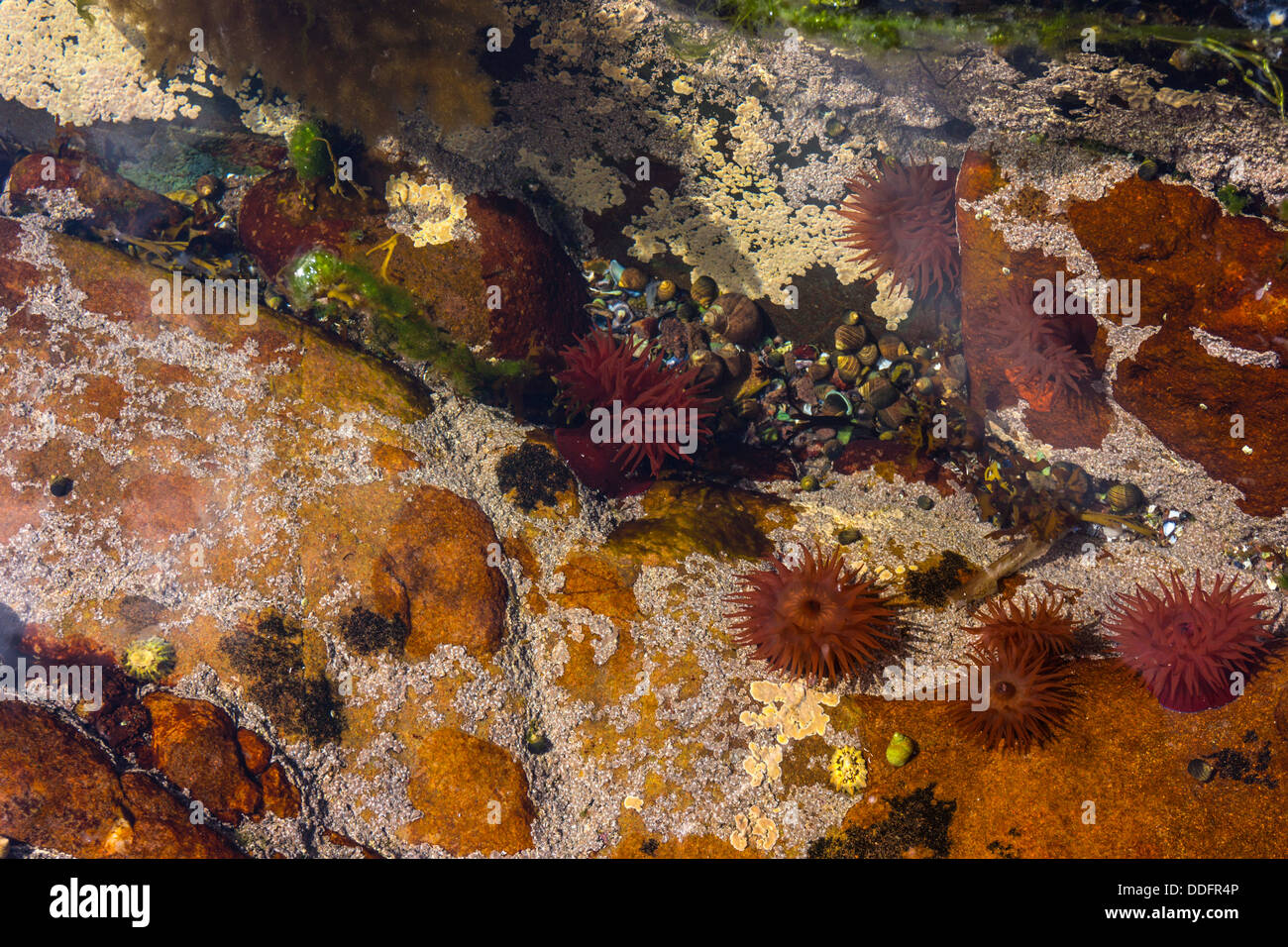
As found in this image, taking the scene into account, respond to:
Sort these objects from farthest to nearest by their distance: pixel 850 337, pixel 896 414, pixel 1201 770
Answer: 1. pixel 850 337
2. pixel 896 414
3. pixel 1201 770

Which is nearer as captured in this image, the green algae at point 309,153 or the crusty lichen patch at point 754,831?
the crusty lichen patch at point 754,831

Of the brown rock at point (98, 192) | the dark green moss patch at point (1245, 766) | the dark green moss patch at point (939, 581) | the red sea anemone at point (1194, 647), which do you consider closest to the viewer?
the dark green moss patch at point (1245, 766)

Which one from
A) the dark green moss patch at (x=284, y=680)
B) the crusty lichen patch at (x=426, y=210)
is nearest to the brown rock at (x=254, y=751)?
the dark green moss patch at (x=284, y=680)

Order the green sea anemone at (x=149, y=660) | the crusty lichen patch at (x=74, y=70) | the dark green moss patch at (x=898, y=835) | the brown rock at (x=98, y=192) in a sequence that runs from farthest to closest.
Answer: the crusty lichen patch at (x=74, y=70) → the brown rock at (x=98, y=192) → the green sea anemone at (x=149, y=660) → the dark green moss patch at (x=898, y=835)

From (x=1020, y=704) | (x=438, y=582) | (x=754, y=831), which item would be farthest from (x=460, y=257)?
(x=1020, y=704)

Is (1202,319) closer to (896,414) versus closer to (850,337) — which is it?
(896,414)

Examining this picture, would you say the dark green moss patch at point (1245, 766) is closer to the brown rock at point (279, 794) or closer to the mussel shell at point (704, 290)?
the mussel shell at point (704, 290)
